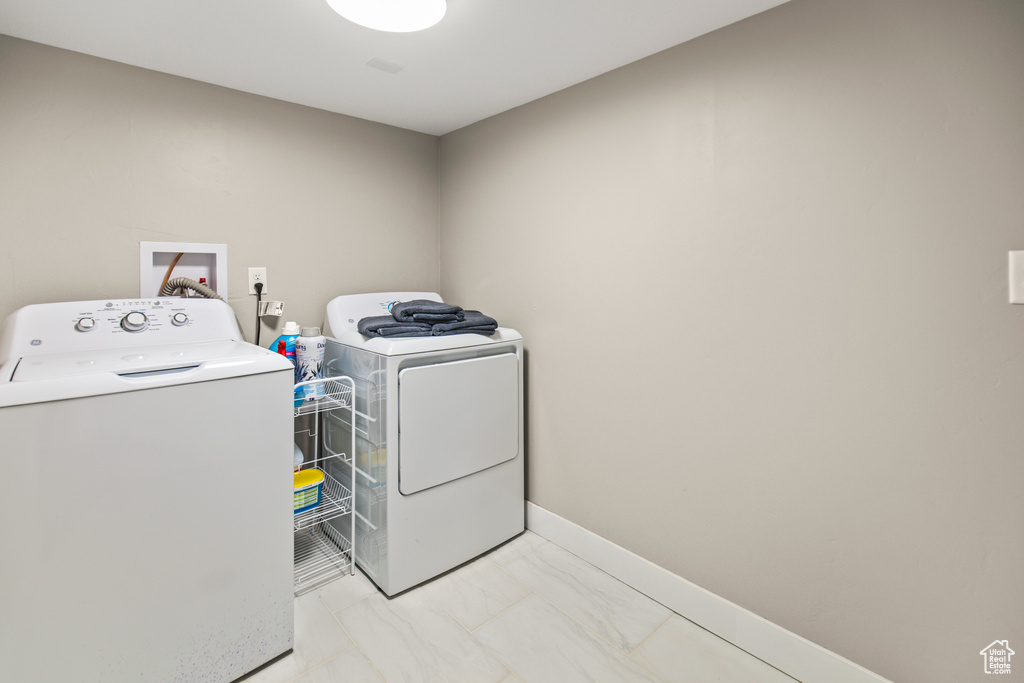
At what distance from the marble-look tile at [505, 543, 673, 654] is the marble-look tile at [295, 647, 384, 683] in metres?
0.65

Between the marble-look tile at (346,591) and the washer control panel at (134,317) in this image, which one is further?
the marble-look tile at (346,591)

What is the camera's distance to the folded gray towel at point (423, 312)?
195 cm

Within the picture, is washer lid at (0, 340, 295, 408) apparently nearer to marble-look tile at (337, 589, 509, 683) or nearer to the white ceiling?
marble-look tile at (337, 589, 509, 683)

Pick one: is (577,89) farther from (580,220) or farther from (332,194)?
(332,194)

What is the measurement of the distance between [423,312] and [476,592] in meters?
1.12

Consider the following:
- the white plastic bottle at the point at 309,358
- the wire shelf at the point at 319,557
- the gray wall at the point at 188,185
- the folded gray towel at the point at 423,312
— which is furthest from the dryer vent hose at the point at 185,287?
the wire shelf at the point at 319,557

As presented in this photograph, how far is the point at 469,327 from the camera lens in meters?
2.06

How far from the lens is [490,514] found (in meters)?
2.11

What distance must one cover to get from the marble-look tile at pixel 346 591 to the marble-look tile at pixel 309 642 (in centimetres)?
3

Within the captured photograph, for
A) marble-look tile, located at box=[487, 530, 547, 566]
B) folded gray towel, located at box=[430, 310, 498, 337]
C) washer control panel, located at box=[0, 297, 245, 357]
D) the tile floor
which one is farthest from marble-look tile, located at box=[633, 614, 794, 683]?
washer control panel, located at box=[0, 297, 245, 357]

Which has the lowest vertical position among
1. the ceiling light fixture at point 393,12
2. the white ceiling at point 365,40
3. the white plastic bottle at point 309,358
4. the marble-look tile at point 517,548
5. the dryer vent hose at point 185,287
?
the marble-look tile at point 517,548

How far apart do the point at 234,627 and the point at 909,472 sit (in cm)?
194

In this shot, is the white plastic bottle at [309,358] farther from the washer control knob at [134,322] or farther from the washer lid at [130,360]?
the washer control knob at [134,322]

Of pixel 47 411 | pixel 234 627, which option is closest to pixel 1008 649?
pixel 234 627
